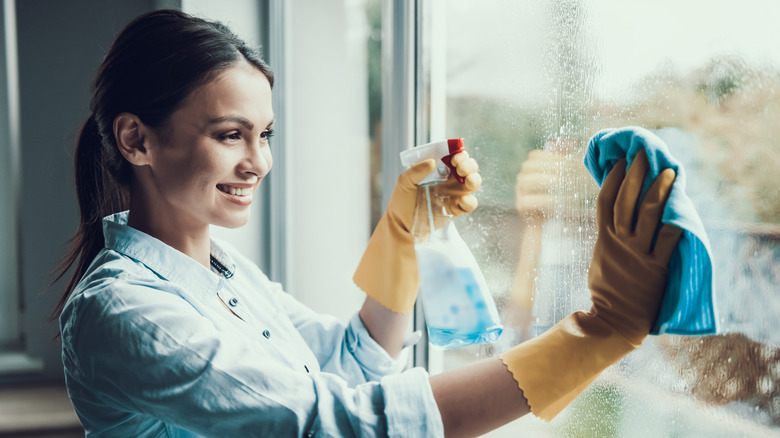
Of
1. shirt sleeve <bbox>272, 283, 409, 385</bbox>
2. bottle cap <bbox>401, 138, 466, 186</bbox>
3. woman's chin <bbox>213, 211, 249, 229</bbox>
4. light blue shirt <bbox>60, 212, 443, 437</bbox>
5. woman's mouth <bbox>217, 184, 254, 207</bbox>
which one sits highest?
bottle cap <bbox>401, 138, 466, 186</bbox>

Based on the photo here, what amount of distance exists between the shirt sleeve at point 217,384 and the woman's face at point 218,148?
0.18m

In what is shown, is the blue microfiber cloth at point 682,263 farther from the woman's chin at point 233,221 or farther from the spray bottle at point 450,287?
the woman's chin at point 233,221

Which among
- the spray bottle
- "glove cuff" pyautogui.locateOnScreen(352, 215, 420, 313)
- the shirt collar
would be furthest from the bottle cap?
the shirt collar

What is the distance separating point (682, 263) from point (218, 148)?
21.8 inches

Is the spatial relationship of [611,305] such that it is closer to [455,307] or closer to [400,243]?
[455,307]

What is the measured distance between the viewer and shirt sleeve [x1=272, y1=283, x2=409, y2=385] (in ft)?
2.96

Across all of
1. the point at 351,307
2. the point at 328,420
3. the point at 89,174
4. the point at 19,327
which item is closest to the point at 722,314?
the point at 328,420

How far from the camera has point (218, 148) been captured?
2.42 ft

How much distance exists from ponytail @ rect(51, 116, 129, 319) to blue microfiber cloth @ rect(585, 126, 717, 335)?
2.39 feet

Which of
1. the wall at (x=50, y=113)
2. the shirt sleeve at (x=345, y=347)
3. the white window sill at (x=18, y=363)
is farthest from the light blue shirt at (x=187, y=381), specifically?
the white window sill at (x=18, y=363)

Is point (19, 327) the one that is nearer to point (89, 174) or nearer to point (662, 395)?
point (89, 174)

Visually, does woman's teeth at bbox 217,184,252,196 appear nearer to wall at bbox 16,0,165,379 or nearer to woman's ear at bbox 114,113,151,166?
woman's ear at bbox 114,113,151,166

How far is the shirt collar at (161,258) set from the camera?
77cm

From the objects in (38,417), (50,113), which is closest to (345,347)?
(38,417)
